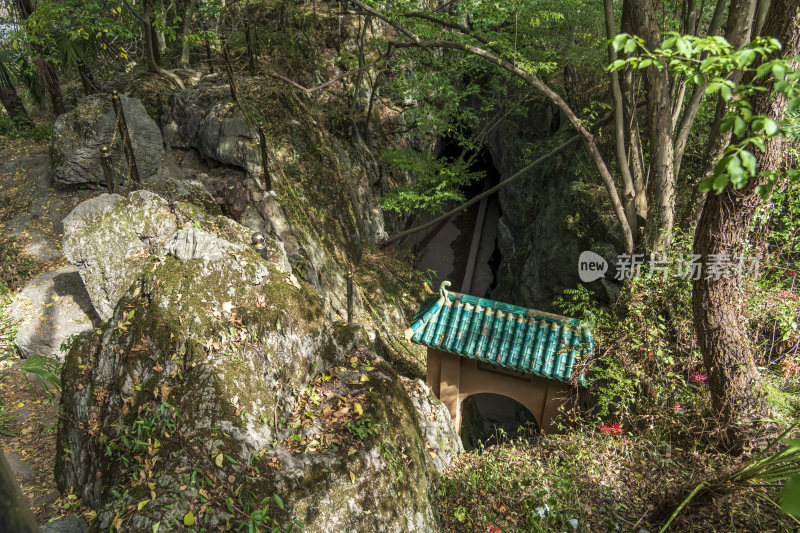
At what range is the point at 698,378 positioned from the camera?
508 centimetres

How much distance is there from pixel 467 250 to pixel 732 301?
14.1m

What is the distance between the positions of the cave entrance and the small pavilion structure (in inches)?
357

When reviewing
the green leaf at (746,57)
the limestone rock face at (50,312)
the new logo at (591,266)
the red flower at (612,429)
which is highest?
the green leaf at (746,57)

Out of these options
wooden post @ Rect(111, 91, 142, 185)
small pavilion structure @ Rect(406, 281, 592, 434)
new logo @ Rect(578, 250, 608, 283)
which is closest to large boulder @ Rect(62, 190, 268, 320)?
wooden post @ Rect(111, 91, 142, 185)

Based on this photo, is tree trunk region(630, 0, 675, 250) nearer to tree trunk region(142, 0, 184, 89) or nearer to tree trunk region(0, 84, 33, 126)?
tree trunk region(142, 0, 184, 89)

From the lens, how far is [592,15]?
1227 centimetres

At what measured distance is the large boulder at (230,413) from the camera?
11.8ft

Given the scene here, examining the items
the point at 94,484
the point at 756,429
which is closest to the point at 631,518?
the point at 756,429

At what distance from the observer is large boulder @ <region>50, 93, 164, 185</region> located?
25.9ft

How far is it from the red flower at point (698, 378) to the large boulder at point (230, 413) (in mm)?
3329

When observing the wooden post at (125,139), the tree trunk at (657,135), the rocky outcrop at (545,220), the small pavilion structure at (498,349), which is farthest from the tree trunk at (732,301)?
the wooden post at (125,139)

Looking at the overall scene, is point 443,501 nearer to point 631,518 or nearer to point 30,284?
point 631,518

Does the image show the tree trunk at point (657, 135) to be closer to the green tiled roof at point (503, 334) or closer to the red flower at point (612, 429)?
the green tiled roof at point (503, 334)

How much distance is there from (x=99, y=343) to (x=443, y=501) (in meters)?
4.22
